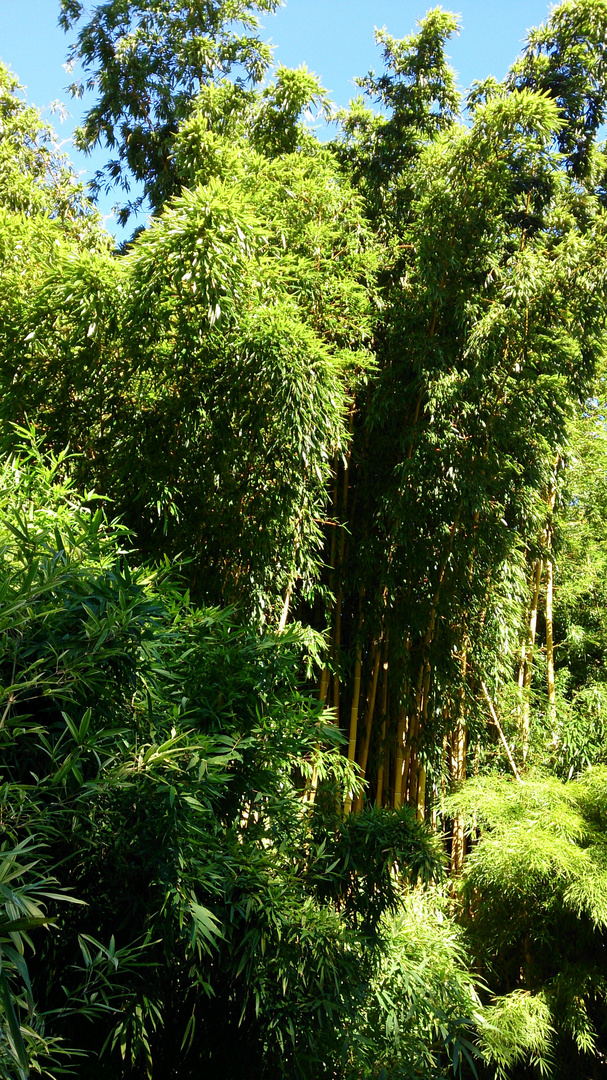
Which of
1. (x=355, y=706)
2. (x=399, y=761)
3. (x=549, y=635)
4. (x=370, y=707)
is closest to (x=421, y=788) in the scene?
(x=399, y=761)

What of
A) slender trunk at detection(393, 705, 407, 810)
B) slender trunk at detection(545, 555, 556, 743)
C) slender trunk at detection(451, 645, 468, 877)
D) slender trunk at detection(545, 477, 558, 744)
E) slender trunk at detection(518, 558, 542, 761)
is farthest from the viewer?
slender trunk at detection(545, 555, 556, 743)

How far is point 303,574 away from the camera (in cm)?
387

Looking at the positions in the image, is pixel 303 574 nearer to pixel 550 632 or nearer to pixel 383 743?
pixel 383 743

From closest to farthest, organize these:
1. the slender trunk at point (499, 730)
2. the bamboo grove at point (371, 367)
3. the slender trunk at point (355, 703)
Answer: the bamboo grove at point (371, 367)
the slender trunk at point (355, 703)
the slender trunk at point (499, 730)

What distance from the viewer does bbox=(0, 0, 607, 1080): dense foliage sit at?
2045 mm

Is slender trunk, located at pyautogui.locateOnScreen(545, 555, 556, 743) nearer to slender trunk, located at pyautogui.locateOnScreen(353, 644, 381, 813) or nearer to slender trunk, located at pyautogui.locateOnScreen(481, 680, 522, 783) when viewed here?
slender trunk, located at pyautogui.locateOnScreen(481, 680, 522, 783)

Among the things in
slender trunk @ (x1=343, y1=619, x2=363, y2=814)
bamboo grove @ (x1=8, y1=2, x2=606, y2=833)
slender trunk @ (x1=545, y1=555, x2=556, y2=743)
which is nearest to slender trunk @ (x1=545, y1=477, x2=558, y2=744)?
slender trunk @ (x1=545, y1=555, x2=556, y2=743)

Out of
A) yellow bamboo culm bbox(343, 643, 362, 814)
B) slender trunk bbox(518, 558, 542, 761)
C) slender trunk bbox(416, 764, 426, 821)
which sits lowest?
slender trunk bbox(416, 764, 426, 821)

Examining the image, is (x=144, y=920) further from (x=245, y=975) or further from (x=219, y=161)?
(x=219, y=161)

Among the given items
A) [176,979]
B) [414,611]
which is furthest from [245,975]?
[414,611]

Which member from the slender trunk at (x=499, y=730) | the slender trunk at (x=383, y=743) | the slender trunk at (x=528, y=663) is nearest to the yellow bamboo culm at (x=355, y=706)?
the slender trunk at (x=383, y=743)

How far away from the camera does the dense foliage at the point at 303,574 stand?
6.71ft

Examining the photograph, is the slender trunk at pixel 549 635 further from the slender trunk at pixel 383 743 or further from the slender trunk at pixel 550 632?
the slender trunk at pixel 383 743

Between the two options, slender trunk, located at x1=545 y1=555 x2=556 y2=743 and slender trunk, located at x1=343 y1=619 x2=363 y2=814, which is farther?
slender trunk, located at x1=545 y1=555 x2=556 y2=743
